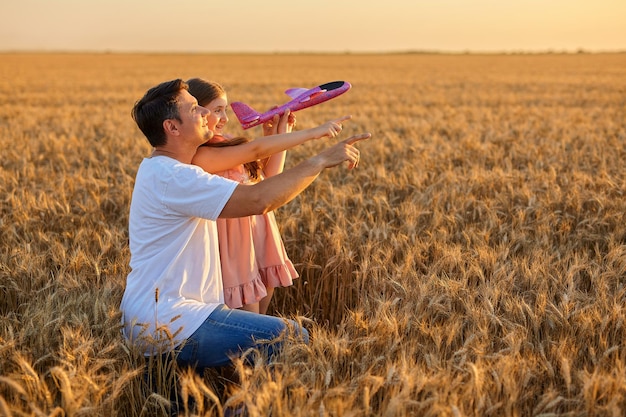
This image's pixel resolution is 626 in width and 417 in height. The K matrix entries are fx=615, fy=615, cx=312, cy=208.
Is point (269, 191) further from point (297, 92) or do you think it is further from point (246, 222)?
point (297, 92)

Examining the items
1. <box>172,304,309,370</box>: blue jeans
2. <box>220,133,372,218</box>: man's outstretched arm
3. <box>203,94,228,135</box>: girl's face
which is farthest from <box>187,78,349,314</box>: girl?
<box>172,304,309,370</box>: blue jeans

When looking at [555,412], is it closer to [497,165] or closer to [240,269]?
[240,269]

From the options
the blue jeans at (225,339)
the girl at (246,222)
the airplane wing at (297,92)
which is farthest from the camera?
the airplane wing at (297,92)

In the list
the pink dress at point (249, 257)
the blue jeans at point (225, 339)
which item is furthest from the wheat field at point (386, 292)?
the pink dress at point (249, 257)

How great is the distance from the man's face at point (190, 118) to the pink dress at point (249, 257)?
1.41ft

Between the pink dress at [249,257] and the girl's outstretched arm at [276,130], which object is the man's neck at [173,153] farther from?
the girl's outstretched arm at [276,130]

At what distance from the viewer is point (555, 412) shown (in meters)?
1.85

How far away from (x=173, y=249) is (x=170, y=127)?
1.62ft

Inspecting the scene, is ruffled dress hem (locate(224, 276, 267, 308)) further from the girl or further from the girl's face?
the girl's face

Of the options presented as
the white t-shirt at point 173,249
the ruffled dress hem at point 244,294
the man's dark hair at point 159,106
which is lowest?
the ruffled dress hem at point 244,294

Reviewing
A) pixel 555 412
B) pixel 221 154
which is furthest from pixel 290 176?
pixel 555 412

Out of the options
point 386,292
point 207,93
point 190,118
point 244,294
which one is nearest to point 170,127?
point 190,118

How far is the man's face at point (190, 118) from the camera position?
247 centimetres

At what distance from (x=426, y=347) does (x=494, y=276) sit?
0.88 meters
